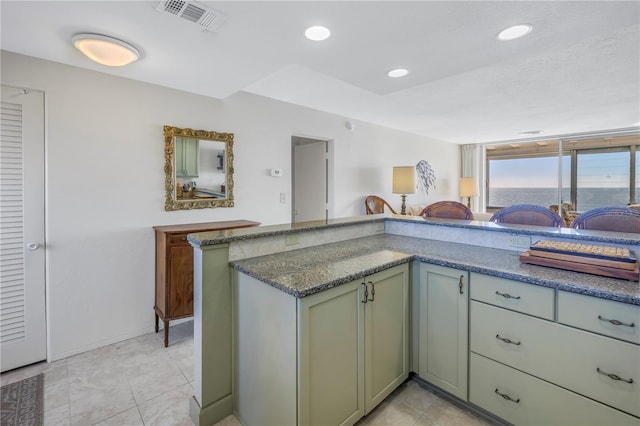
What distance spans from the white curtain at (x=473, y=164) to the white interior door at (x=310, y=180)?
4756mm

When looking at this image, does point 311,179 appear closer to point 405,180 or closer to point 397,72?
point 405,180

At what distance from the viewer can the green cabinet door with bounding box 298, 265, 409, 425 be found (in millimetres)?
1312

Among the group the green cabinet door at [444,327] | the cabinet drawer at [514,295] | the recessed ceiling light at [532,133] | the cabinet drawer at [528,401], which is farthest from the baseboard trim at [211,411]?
the recessed ceiling light at [532,133]

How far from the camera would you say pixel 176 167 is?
286cm

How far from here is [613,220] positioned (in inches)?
86.9

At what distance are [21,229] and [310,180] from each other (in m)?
3.26

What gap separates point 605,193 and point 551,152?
4.48ft

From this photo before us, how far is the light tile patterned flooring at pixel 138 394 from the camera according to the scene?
1707mm

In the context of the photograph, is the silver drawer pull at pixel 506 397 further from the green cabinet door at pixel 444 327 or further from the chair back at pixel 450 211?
the chair back at pixel 450 211

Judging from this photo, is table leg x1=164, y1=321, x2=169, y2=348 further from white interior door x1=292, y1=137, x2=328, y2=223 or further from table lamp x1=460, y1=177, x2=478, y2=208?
table lamp x1=460, y1=177, x2=478, y2=208

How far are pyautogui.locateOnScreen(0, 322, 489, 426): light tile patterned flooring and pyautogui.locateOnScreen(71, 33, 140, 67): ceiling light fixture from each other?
2177 millimetres

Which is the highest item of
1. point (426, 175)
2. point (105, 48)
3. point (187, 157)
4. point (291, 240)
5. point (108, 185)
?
point (105, 48)

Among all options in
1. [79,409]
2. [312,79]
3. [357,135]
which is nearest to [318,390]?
[79,409]

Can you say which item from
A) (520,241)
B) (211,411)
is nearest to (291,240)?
(211,411)
